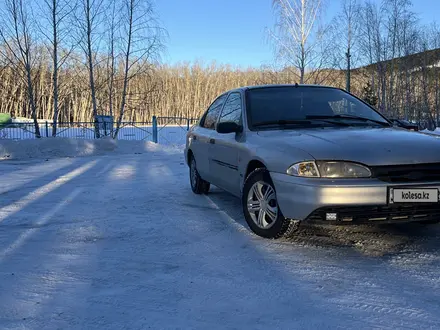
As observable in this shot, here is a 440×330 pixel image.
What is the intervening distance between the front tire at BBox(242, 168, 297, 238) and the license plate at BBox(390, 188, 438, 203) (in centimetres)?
79

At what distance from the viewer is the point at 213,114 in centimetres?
545

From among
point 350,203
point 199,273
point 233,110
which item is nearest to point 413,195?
point 350,203

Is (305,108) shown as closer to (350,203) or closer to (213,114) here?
(213,114)

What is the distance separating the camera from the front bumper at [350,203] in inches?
115

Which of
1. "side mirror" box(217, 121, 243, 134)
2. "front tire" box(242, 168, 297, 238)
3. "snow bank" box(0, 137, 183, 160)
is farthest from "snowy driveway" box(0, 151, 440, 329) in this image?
"snow bank" box(0, 137, 183, 160)

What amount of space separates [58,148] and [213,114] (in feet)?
28.7

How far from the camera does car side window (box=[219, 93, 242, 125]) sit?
4445mm

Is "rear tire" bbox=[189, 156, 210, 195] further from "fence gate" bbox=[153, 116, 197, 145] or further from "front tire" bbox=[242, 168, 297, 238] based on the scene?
"fence gate" bbox=[153, 116, 197, 145]

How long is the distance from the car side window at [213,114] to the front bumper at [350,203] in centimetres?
231

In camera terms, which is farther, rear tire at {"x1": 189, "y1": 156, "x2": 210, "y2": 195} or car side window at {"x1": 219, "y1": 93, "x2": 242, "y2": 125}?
rear tire at {"x1": 189, "y1": 156, "x2": 210, "y2": 195}

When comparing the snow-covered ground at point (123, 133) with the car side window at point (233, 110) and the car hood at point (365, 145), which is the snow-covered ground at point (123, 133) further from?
the car hood at point (365, 145)

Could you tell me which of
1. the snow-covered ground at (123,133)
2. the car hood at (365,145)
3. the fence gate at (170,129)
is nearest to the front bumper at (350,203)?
the car hood at (365,145)

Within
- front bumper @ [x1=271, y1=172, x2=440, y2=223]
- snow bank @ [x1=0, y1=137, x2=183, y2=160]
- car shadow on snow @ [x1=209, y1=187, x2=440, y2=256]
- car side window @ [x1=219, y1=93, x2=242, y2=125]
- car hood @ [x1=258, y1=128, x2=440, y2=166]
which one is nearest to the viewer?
front bumper @ [x1=271, y1=172, x2=440, y2=223]

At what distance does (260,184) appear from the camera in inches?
142
